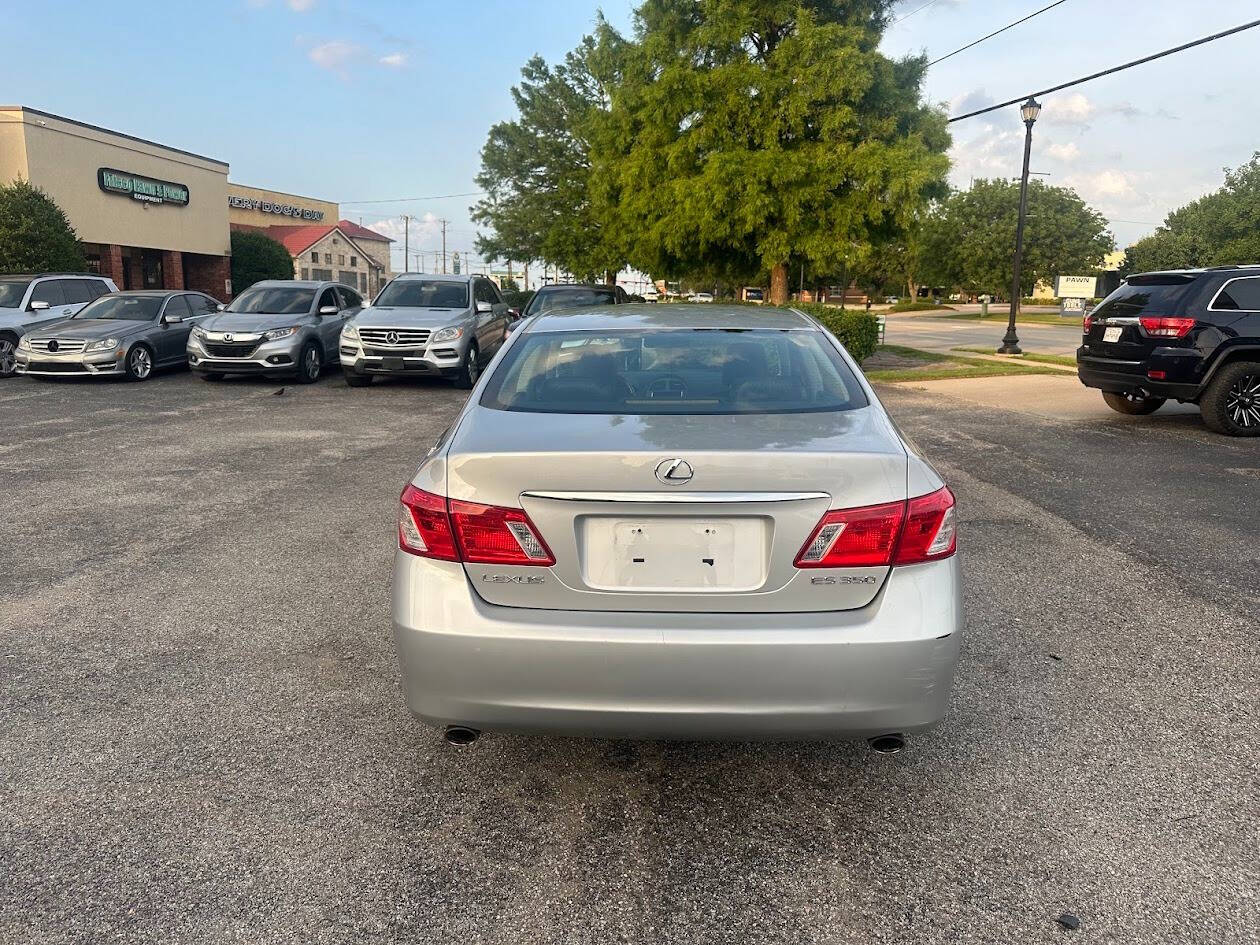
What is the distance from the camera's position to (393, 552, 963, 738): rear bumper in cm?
262

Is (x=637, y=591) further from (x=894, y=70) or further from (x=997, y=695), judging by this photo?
(x=894, y=70)

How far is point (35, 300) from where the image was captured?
55.0 ft

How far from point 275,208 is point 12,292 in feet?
215

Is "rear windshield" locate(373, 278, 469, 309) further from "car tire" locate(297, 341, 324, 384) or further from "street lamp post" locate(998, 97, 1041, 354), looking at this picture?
"street lamp post" locate(998, 97, 1041, 354)

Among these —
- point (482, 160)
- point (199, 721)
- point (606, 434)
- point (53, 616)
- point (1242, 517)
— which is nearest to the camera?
point (606, 434)

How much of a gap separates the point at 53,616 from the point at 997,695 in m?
4.39

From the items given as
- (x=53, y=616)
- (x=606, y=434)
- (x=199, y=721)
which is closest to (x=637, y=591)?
(x=606, y=434)

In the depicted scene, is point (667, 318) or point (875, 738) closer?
point (875, 738)

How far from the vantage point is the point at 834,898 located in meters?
2.59

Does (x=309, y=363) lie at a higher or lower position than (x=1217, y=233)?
lower

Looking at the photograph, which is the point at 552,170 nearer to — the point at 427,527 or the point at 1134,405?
the point at 1134,405

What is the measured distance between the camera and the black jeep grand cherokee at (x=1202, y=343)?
9.94m

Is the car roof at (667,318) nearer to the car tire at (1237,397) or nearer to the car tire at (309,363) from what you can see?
the car tire at (1237,397)

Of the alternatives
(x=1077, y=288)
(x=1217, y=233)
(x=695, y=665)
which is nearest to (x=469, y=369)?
(x=695, y=665)
